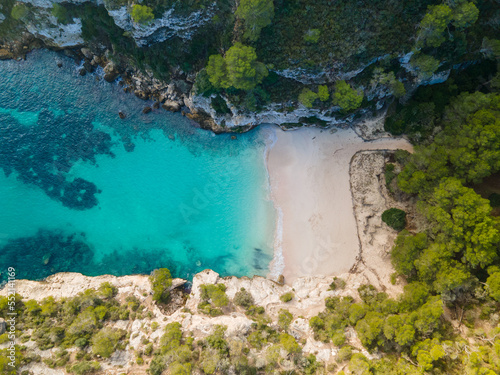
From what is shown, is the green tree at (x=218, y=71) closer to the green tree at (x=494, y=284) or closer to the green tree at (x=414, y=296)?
the green tree at (x=414, y=296)

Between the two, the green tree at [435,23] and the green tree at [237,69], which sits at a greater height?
the green tree at [435,23]

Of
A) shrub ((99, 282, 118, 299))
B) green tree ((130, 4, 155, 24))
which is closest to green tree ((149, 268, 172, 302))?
shrub ((99, 282, 118, 299))

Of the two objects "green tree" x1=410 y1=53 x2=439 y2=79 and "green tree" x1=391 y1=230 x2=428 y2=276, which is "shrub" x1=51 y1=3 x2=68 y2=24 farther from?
"green tree" x1=391 y1=230 x2=428 y2=276

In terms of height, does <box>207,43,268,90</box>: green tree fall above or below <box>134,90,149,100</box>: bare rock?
above

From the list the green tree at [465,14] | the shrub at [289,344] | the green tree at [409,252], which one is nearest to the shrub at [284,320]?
the shrub at [289,344]

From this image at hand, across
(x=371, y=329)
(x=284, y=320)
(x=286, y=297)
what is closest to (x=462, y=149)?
(x=371, y=329)

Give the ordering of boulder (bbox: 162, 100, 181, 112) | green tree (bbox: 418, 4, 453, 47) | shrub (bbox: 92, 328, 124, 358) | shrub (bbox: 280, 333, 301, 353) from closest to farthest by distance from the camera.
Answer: green tree (bbox: 418, 4, 453, 47) → shrub (bbox: 280, 333, 301, 353) → shrub (bbox: 92, 328, 124, 358) → boulder (bbox: 162, 100, 181, 112)

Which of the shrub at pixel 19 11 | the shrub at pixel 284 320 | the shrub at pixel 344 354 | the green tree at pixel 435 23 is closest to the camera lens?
the green tree at pixel 435 23
